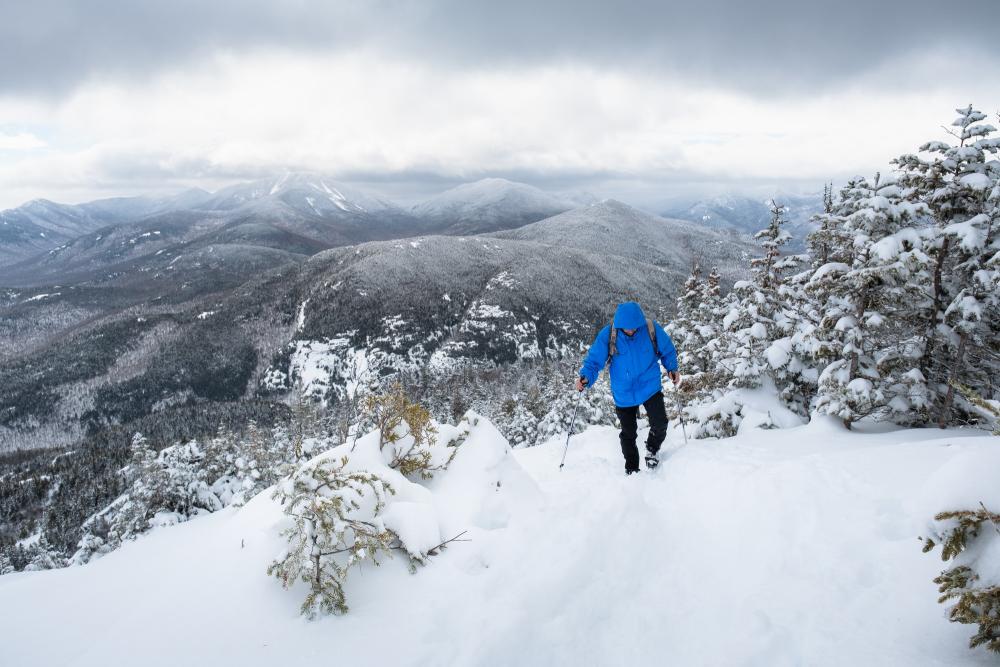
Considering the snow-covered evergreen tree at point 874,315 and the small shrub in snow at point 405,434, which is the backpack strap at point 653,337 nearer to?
the small shrub in snow at point 405,434

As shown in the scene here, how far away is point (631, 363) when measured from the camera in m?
6.73

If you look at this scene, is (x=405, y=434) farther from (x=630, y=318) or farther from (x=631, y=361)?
(x=630, y=318)

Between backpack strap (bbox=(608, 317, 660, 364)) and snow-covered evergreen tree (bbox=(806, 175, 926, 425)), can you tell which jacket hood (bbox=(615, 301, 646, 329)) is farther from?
snow-covered evergreen tree (bbox=(806, 175, 926, 425))

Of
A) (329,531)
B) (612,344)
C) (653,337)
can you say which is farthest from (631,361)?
(329,531)

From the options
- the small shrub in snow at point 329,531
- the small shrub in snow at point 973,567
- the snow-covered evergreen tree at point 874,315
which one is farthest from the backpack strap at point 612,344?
the snow-covered evergreen tree at point 874,315

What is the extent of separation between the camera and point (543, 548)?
452 centimetres

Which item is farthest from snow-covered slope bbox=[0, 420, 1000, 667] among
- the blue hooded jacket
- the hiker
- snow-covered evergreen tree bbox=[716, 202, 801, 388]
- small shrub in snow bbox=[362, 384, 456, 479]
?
snow-covered evergreen tree bbox=[716, 202, 801, 388]

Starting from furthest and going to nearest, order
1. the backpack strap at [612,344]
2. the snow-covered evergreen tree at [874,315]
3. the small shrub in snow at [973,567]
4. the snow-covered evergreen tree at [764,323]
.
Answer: the snow-covered evergreen tree at [764,323]
the snow-covered evergreen tree at [874,315]
the backpack strap at [612,344]
the small shrub in snow at [973,567]

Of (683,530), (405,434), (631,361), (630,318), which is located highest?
(630,318)

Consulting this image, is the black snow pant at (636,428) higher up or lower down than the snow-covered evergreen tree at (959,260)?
lower down

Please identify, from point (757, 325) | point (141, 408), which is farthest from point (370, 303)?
point (757, 325)

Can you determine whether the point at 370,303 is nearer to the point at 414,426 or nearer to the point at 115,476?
the point at 115,476

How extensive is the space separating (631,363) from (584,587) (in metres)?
3.46

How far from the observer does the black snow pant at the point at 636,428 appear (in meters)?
6.72
